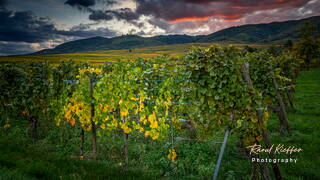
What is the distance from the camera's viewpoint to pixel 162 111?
648 centimetres

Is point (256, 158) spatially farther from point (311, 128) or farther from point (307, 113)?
point (307, 113)

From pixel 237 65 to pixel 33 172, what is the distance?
5.43 metres

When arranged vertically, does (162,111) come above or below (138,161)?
above

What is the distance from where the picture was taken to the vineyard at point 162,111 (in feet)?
14.3

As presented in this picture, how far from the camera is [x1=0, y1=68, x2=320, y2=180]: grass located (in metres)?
4.93

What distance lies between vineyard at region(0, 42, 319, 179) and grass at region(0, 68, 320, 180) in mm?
35

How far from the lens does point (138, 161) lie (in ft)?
21.5

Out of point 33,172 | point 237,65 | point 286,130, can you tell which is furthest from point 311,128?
point 33,172

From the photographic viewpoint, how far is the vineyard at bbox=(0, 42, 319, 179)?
14.3 feet

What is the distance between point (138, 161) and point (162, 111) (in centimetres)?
184

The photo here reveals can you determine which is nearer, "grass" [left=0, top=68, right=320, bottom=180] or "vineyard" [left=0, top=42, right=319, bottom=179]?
"vineyard" [left=0, top=42, right=319, bottom=179]

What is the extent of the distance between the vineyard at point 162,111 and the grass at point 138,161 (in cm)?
3

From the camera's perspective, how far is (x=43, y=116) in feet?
32.9

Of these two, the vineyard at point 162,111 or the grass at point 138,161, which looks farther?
the grass at point 138,161
